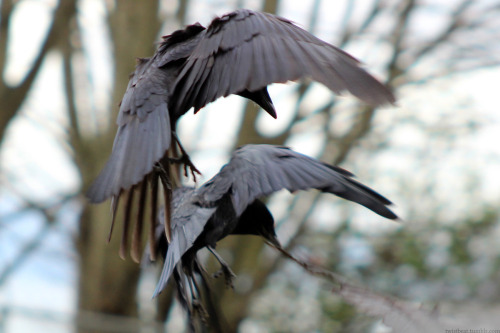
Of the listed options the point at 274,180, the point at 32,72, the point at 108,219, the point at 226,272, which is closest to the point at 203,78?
the point at 274,180

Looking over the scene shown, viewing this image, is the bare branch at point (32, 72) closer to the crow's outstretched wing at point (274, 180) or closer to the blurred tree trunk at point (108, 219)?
the blurred tree trunk at point (108, 219)

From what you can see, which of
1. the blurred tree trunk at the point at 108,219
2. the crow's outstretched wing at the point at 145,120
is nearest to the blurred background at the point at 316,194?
the blurred tree trunk at the point at 108,219

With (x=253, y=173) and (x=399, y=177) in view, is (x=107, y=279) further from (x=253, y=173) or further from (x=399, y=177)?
(x=253, y=173)

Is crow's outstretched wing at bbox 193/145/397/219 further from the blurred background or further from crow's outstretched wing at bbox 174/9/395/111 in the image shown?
the blurred background

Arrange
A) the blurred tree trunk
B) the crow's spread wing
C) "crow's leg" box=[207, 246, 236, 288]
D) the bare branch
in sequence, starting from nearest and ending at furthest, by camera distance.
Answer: the crow's spread wing
"crow's leg" box=[207, 246, 236, 288]
the bare branch
the blurred tree trunk

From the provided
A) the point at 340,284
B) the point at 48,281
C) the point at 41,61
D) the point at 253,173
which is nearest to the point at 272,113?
the point at 253,173

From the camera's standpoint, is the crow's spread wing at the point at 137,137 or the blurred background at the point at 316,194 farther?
the blurred background at the point at 316,194

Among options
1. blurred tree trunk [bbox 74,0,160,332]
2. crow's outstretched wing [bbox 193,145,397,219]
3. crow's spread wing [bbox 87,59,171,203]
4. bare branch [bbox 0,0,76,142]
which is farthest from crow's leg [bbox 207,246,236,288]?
blurred tree trunk [bbox 74,0,160,332]
